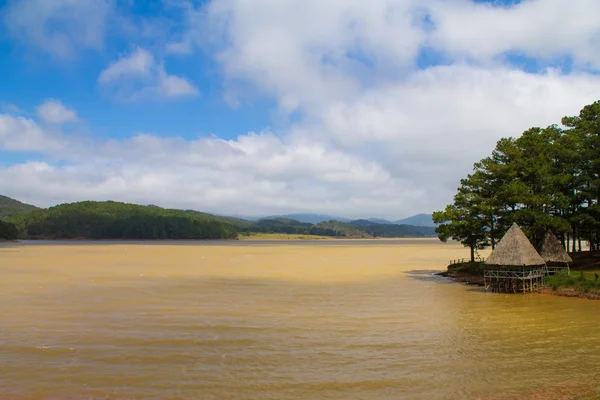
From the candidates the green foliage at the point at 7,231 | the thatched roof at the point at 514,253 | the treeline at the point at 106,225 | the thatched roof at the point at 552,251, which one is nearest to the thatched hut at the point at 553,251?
the thatched roof at the point at 552,251

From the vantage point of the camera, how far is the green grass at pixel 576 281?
28.3m

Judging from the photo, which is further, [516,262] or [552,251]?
[552,251]

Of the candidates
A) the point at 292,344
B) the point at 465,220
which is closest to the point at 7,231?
the point at 465,220

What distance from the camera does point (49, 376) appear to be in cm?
1280

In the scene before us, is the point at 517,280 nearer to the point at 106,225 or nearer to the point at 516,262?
the point at 516,262

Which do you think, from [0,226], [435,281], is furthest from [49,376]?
[0,226]

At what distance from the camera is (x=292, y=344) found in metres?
16.4

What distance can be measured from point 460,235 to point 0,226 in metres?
119

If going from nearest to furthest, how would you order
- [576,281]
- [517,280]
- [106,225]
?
1. [576,281]
2. [517,280]
3. [106,225]

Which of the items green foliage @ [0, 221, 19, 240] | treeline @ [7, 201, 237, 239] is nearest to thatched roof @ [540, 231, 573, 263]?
green foliage @ [0, 221, 19, 240]

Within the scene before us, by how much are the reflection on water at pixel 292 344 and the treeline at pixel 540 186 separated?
306 inches

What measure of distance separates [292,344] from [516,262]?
66.6ft

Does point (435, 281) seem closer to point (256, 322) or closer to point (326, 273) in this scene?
point (326, 273)

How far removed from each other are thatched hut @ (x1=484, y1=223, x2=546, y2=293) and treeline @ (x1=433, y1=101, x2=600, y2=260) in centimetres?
271
